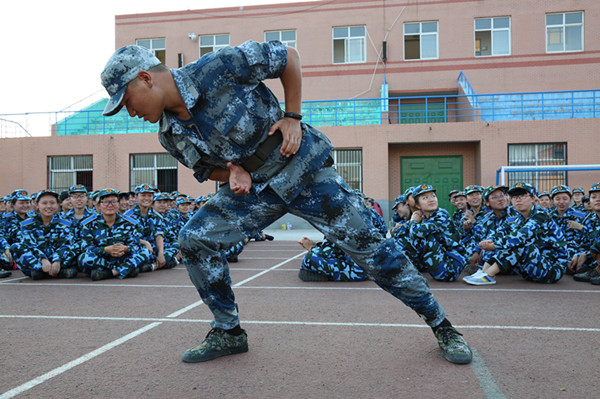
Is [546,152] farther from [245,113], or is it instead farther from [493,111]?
[245,113]

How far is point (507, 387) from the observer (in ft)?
8.05

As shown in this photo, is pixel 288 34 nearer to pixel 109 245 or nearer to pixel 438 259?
pixel 109 245

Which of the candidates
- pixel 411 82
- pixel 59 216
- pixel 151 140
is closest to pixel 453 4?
pixel 411 82

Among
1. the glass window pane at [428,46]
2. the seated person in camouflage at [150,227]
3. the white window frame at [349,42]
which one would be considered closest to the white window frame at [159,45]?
the white window frame at [349,42]

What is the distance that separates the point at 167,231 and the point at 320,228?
648 cm

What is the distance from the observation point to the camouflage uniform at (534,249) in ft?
19.9

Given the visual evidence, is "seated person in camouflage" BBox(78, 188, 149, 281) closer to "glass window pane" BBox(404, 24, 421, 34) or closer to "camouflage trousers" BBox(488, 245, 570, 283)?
"camouflage trousers" BBox(488, 245, 570, 283)

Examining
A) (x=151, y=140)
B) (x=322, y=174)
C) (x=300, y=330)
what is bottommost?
(x=300, y=330)

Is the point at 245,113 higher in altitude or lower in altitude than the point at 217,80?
lower

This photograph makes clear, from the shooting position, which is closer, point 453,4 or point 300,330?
point 300,330

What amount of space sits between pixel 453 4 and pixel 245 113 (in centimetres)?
2136

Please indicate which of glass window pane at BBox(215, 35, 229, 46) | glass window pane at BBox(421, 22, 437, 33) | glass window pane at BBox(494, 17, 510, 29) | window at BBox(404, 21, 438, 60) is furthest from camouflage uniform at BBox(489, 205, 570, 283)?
glass window pane at BBox(215, 35, 229, 46)

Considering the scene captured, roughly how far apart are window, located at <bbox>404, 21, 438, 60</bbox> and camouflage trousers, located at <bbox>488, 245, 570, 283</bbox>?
1694cm

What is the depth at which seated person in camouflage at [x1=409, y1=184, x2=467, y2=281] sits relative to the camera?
6234 millimetres
